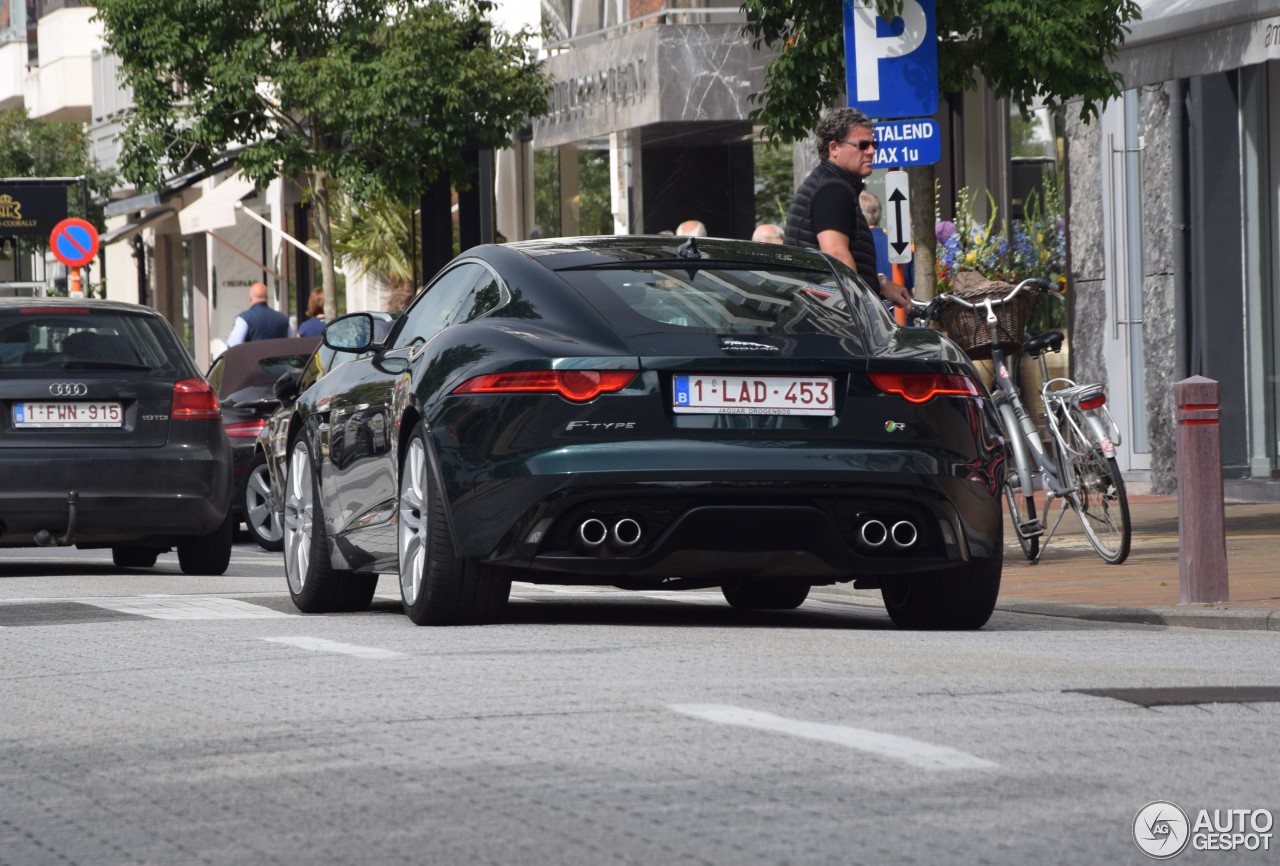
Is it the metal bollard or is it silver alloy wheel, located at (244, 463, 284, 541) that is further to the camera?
silver alloy wheel, located at (244, 463, 284, 541)

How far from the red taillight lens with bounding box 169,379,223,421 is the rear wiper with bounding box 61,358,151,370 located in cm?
25

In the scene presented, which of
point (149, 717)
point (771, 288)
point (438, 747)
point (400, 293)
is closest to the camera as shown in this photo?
point (438, 747)

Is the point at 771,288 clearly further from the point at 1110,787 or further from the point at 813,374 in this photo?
the point at 1110,787

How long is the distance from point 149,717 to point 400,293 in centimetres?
3202

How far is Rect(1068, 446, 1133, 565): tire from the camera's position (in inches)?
488

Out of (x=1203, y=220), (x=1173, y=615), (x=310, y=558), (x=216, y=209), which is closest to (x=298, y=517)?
(x=310, y=558)

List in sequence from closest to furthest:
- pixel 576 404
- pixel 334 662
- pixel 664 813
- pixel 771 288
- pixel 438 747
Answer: pixel 664 813
pixel 438 747
pixel 334 662
pixel 576 404
pixel 771 288

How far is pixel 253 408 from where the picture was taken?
59.6 feet

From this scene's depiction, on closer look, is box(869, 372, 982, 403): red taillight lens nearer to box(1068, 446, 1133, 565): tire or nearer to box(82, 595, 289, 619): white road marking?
box(82, 595, 289, 619): white road marking

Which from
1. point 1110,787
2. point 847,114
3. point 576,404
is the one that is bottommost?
point 1110,787

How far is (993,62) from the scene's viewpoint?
45.4 feet

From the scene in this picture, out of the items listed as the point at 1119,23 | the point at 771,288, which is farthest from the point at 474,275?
the point at 1119,23

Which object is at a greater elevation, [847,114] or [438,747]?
[847,114]

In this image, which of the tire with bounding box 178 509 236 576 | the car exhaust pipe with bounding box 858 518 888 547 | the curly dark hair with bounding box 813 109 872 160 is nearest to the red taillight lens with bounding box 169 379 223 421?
the tire with bounding box 178 509 236 576
